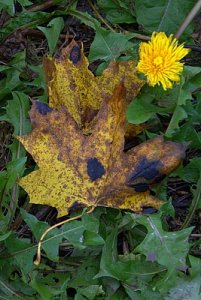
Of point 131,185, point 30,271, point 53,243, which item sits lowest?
point 30,271

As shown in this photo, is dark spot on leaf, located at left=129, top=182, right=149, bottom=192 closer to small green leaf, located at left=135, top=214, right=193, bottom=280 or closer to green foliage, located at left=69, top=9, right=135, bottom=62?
small green leaf, located at left=135, top=214, right=193, bottom=280

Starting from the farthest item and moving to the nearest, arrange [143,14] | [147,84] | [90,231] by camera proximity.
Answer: [143,14] → [147,84] → [90,231]

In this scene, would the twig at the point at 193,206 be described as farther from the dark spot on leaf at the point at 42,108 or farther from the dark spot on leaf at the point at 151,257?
the dark spot on leaf at the point at 42,108

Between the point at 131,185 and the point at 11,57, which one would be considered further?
the point at 11,57

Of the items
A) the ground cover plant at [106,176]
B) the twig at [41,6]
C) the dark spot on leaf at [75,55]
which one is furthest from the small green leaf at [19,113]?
the twig at [41,6]

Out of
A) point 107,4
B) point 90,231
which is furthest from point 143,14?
point 90,231

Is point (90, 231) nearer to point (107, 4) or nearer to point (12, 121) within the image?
point (12, 121)

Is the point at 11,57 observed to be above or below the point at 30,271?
above

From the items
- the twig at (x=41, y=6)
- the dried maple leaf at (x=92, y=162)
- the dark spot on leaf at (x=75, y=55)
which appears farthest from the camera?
the twig at (x=41, y=6)
